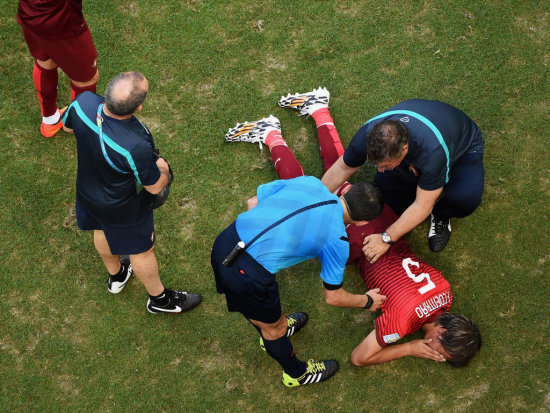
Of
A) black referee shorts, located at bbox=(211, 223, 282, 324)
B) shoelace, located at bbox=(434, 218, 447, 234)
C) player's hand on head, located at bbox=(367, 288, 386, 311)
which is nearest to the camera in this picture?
black referee shorts, located at bbox=(211, 223, 282, 324)

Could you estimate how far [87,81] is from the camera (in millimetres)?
5410

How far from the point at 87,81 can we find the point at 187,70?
120 cm

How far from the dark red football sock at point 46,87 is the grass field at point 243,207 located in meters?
0.35

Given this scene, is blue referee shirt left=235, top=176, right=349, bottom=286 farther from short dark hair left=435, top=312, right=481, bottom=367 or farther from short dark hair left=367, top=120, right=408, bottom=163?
short dark hair left=435, top=312, right=481, bottom=367

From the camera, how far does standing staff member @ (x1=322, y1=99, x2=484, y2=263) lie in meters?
4.22

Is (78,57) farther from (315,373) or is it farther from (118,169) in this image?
(315,373)

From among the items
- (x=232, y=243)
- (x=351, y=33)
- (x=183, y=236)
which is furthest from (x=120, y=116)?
(x=351, y=33)

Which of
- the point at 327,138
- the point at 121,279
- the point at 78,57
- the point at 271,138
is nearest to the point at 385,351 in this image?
the point at 327,138

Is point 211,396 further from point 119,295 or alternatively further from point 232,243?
point 232,243

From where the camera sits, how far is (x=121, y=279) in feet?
17.2

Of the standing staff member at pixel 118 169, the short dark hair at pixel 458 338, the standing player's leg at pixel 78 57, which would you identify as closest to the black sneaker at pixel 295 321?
the short dark hair at pixel 458 338

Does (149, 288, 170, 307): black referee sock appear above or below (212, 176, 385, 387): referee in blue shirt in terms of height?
below

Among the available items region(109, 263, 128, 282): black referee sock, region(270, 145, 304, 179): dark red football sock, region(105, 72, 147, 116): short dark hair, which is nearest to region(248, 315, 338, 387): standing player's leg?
region(270, 145, 304, 179): dark red football sock

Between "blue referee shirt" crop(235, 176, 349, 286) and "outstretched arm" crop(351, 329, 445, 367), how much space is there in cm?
124
